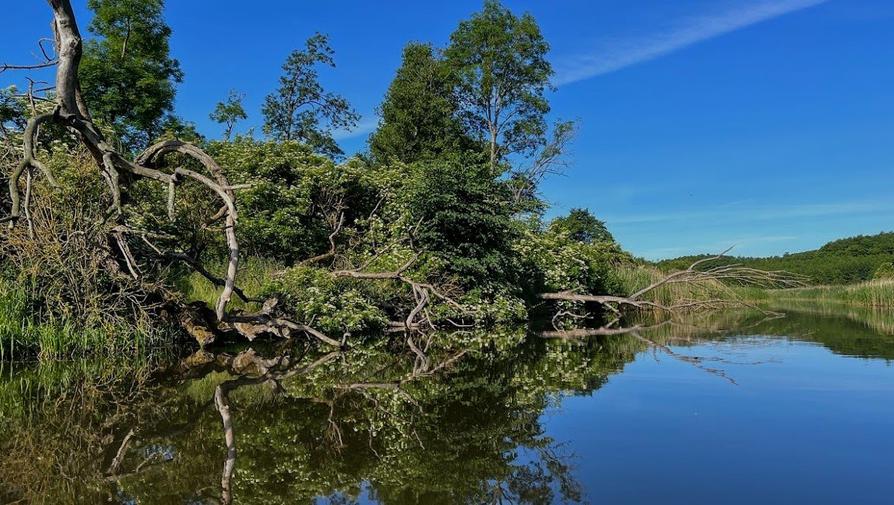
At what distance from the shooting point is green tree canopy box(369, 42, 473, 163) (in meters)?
31.9

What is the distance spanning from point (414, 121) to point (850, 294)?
82.7 ft

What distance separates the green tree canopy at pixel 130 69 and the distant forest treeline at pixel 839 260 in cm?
3043

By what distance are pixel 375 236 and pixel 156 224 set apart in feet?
21.7

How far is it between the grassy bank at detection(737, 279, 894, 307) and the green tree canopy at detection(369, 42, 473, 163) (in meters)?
18.2

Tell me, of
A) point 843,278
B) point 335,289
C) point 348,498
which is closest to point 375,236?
point 335,289

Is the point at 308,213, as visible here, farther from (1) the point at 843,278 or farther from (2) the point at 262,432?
(1) the point at 843,278

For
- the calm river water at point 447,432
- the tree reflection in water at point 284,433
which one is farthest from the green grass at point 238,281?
the tree reflection in water at point 284,433

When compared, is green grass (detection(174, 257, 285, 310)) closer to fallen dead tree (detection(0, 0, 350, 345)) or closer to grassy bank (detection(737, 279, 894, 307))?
fallen dead tree (detection(0, 0, 350, 345))

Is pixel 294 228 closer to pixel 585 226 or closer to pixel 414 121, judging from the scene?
pixel 414 121

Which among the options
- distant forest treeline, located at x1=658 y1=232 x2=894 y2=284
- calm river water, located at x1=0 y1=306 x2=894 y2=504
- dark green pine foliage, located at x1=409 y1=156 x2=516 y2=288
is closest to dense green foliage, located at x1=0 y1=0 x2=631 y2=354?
dark green pine foliage, located at x1=409 y1=156 x2=516 y2=288

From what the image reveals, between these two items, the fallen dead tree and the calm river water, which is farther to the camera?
the fallen dead tree

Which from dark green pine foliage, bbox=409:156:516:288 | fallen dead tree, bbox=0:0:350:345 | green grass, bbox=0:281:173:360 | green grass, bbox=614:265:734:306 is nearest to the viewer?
fallen dead tree, bbox=0:0:350:345

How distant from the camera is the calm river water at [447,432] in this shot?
3660mm

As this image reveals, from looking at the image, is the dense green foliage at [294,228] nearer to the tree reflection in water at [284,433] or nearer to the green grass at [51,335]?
the green grass at [51,335]
